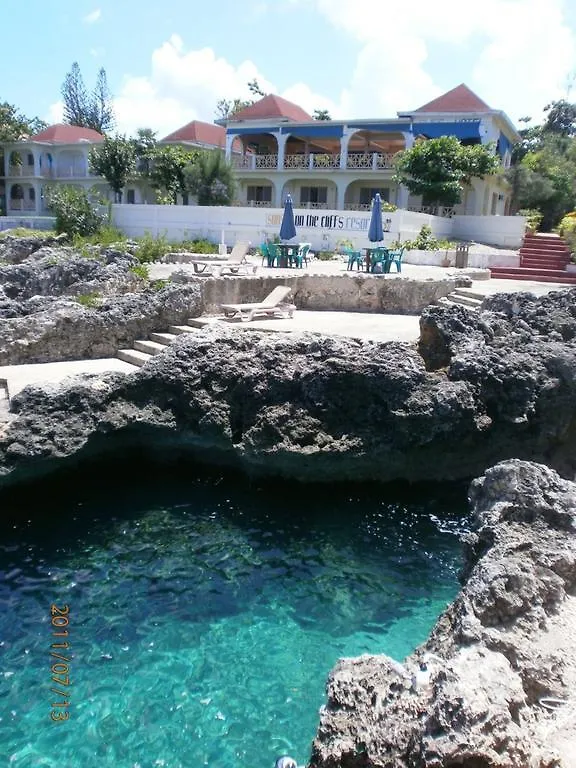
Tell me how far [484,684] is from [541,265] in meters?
20.1

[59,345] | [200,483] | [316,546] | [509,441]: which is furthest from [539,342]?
[59,345]

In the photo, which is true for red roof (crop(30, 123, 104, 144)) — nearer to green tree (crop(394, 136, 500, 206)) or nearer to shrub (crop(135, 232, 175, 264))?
green tree (crop(394, 136, 500, 206))

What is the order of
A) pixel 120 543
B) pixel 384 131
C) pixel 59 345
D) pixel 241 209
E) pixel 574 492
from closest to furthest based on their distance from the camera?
1. pixel 574 492
2. pixel 120 543
3. pixel 59 345
4. pixel 241 209
5. pixel 384 131

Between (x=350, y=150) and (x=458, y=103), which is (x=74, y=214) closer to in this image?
(x=350, y=150)

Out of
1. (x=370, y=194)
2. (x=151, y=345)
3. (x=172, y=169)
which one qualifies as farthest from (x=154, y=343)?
(x=370, y=194)

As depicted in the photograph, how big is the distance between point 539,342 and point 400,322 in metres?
4.58

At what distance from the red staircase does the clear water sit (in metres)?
13.4

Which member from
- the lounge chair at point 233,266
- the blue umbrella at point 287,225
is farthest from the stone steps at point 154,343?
the blue umbrella at point 287,225

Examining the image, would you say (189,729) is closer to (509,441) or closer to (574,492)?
(574,492)

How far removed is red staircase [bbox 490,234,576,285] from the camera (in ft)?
66.7

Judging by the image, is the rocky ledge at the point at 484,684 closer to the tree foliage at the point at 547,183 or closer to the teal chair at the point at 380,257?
the teal chair at the point at 380,257

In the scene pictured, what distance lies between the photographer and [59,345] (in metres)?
12.2

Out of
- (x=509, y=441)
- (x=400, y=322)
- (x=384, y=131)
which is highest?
(x=384, y=131)
